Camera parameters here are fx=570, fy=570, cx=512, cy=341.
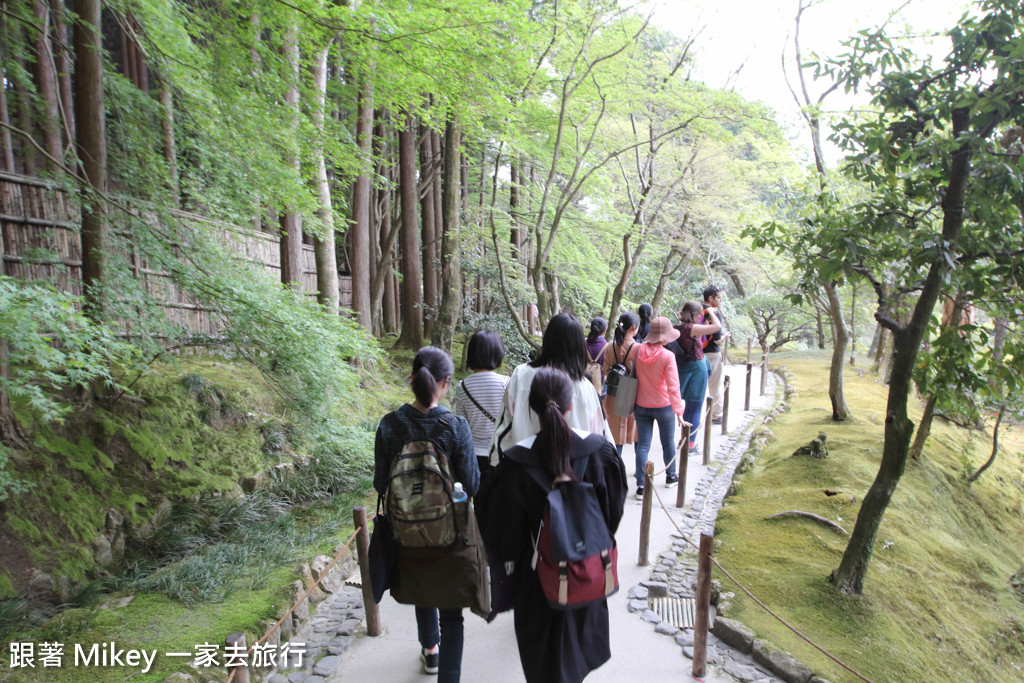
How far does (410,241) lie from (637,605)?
8.83m

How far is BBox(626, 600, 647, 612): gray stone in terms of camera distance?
159 inches

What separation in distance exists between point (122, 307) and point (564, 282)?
13322 millimetres

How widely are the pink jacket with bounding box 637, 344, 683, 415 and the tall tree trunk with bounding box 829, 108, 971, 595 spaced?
1.92m

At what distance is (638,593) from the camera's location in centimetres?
426

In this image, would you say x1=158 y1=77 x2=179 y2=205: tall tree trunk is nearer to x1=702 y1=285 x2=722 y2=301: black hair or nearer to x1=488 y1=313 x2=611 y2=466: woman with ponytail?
x1=488 y1=313 x2=611 y2=466: woman with ponytail

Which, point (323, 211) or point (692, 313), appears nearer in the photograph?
point (692, 313)

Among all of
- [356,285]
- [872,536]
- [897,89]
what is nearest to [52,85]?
[356,285]

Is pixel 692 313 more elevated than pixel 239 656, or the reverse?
pixel 692 313

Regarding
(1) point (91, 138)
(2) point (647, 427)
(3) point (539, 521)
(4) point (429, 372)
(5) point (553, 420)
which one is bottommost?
(2) point (647, 427)

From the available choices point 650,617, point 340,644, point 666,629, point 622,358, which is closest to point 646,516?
point 650,617

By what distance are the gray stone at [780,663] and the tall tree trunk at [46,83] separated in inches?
299

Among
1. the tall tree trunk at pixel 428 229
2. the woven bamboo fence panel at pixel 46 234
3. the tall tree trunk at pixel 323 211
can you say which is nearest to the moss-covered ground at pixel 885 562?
the tall tree trunk at pixel 323 211

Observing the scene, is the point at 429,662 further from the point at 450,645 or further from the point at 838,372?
the point at 838,372

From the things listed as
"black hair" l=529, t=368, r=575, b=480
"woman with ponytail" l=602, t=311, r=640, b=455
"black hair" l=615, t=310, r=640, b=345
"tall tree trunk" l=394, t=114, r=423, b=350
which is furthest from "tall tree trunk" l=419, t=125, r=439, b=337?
"black hair" l=529, t=368, r=575, b=480
